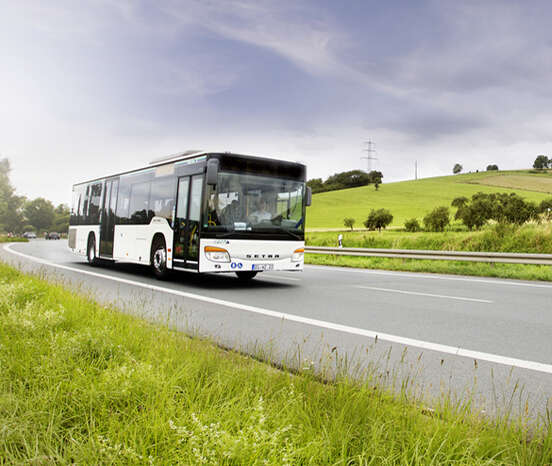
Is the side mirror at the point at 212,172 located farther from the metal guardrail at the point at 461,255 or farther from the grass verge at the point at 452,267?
the metal guardrail at the point at 461,255

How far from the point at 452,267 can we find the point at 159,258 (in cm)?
977

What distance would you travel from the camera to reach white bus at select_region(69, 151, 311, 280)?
1060cm

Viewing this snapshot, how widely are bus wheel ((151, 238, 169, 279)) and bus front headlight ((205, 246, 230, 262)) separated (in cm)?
210

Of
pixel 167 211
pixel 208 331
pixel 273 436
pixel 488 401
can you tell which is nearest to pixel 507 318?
pixel 488 401

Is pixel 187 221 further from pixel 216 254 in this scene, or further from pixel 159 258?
pixel 159 258

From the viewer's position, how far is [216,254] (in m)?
10.5

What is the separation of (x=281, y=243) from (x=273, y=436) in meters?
8.99

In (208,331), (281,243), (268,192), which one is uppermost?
(268,192)

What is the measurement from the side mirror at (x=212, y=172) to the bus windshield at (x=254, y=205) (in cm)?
31

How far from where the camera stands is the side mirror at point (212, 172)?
10.3 m

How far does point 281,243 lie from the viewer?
11344 mm

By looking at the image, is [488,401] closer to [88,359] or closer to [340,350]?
[340,350]

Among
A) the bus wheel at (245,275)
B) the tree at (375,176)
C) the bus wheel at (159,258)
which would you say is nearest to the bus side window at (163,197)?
the bus wheel at (159,258)

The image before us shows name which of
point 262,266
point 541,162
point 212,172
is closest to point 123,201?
point 212,172
